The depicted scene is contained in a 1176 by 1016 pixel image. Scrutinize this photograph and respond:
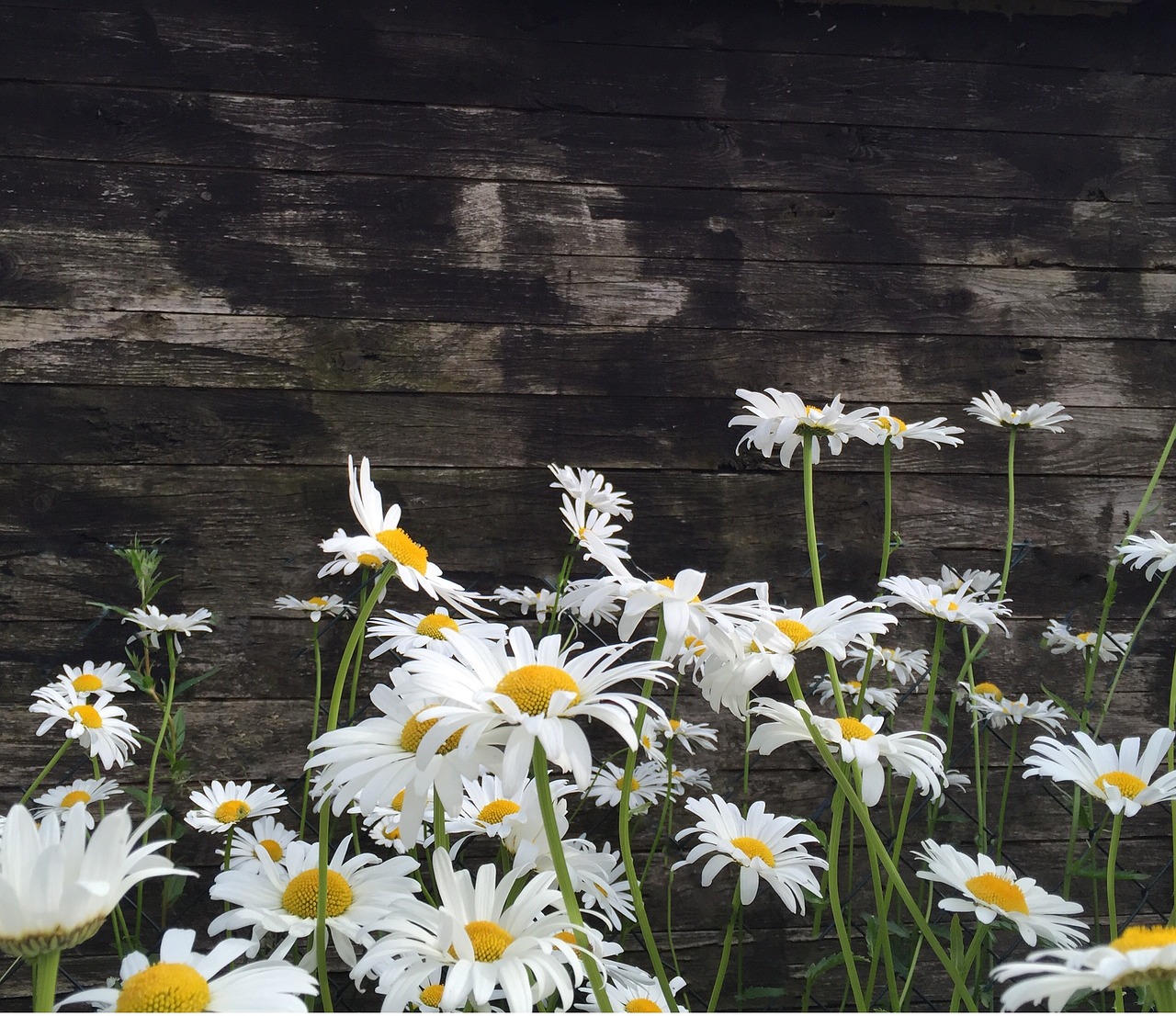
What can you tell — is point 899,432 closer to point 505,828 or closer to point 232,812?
point 505,828

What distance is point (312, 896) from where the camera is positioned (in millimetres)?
636

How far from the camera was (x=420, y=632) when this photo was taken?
84 cm

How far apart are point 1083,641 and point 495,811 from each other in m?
1.15

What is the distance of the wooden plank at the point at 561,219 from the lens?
154cm

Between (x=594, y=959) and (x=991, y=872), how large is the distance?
430mm

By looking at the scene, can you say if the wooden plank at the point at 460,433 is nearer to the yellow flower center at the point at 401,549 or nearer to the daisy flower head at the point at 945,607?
the daisy flower head at the point at 945,607

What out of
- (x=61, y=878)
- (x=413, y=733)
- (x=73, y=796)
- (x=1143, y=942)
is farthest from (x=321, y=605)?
(x=1143, y=942)

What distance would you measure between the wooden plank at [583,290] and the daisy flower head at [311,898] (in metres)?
1.14

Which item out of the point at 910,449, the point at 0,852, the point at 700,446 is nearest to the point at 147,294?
the point at 700,446

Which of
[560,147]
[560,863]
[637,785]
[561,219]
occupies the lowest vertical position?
[637,785]

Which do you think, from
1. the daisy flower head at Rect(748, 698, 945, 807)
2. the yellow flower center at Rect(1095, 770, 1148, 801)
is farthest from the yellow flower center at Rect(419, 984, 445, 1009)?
the yellow flower center at Rect(1095, 770, 1148, 801)

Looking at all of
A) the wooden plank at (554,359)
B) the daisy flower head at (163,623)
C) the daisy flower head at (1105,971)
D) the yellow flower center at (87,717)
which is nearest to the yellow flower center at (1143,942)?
the daisy flower head at (1105,971)

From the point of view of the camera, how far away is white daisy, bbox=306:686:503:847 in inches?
18.9

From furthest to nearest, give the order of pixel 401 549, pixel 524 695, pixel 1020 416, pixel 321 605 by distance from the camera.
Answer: pixel 321 605 → pixel 1020 416 → pixel 401 549 → pixel 524 695
